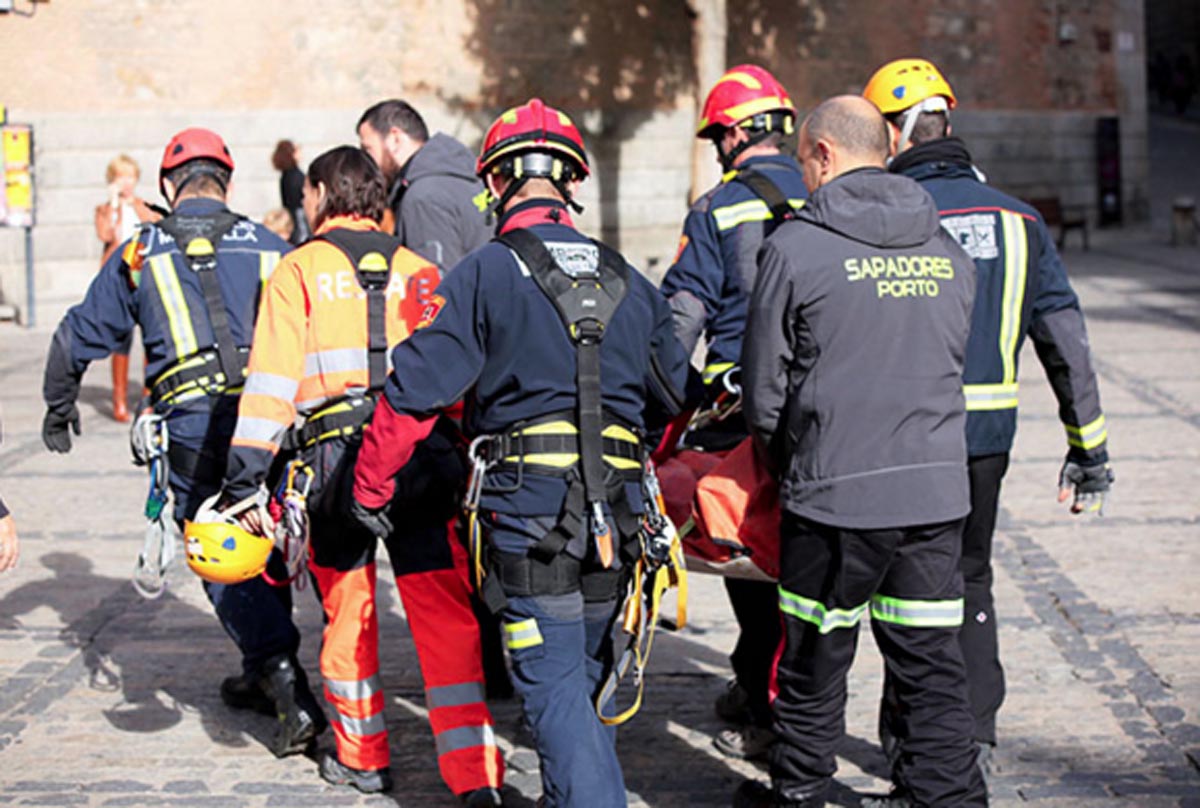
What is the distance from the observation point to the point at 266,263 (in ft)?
18.2

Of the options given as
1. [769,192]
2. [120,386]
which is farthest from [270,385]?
[120,386]

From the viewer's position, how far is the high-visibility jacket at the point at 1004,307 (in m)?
4.68

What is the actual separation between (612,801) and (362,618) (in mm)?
1253

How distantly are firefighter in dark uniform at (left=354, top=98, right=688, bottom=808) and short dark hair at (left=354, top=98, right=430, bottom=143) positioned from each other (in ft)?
7.89

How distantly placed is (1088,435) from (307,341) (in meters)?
2.27

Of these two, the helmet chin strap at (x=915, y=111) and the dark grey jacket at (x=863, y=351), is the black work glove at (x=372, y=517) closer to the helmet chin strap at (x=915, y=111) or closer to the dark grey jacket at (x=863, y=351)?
the dark grey jacket at (x=863, y=351)

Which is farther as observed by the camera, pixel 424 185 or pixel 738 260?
pixel 424 185

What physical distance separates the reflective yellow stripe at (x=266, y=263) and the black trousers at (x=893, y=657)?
2.12 meters

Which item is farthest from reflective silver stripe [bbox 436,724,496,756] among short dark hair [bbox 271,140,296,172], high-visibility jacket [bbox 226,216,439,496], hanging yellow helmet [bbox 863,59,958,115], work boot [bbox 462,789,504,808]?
short dark hair [bbox 271,140,296,172]

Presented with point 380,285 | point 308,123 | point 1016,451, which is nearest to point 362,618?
point 380,285

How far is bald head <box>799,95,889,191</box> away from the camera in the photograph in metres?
4.31

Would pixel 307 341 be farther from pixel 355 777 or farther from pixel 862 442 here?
pixel 862 442

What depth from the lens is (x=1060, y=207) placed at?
25.0 m

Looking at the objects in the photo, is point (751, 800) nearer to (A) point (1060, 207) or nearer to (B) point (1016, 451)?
(B) point (1016, 451)
